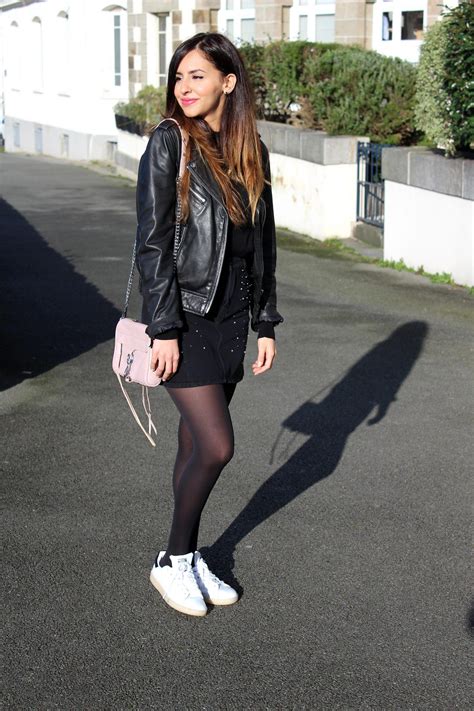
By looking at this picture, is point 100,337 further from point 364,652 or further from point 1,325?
point 364,652

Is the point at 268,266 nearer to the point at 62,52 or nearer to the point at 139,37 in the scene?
the point at 139,37

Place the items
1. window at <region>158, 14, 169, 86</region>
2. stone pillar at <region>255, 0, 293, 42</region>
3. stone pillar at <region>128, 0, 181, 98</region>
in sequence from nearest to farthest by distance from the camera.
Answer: stone pillar at <region>255, 0, 293, 42</region> < stone pillar at <region>128, 0, 181, 98</region> < window at <region>158, 14, 169, 86</region>

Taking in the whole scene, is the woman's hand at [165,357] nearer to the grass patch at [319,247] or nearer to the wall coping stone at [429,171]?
the wall coping stone at [429,171]

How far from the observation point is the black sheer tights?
4.31 m

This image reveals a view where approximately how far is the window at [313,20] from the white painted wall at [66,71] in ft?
38.0

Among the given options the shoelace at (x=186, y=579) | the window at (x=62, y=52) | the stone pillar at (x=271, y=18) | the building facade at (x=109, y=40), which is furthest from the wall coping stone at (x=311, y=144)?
the window at (x=62, y=52)

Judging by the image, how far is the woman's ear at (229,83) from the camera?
4340 mm

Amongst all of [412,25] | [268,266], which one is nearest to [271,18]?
[412,25]

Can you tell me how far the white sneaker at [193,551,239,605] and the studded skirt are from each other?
2.46 ft

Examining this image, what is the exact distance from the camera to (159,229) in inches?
162

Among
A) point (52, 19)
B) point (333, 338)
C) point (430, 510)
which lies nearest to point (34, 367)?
point (333, 338)

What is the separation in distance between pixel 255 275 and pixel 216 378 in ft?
1.40

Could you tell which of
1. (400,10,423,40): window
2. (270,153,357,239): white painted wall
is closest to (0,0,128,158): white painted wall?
(400,10,423,40): window

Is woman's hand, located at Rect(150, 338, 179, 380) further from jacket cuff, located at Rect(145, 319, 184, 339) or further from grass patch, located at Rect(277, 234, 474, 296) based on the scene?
grass patch, located at Rect(277, 234, 474, 296)
